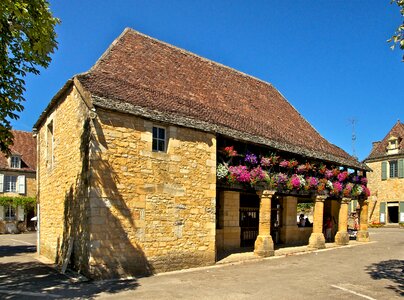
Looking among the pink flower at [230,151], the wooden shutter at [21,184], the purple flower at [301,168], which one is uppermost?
the pink flower at [230,151]

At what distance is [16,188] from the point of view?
29547 mm

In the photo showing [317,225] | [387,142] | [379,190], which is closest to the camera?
[317,225]

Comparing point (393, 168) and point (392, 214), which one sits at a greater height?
point (393, 168)

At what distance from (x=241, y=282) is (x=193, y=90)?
684 centimetres

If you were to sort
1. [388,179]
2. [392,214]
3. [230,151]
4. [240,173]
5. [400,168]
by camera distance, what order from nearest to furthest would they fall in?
1. [230,151]
2. [240,173]
3. [400,168]
4. [388,179]
5. [392,214]

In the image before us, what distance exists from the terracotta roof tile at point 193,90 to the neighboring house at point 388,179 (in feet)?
50.0

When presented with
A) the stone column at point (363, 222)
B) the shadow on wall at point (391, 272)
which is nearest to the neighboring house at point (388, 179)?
the stone column at point (363, 222)

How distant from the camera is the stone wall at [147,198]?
9.19 metres

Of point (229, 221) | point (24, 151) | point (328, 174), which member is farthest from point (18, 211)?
point (328, 174)

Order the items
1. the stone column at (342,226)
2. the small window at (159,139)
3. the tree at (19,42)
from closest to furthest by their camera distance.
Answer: the tree at (19,42) < the small window at (159,139) < the stone column at (342,226)

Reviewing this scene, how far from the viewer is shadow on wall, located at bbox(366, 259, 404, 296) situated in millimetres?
8648

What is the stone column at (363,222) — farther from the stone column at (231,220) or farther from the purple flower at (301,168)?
the stone column at (231,220)

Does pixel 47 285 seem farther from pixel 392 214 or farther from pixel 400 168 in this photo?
pixel 392 214

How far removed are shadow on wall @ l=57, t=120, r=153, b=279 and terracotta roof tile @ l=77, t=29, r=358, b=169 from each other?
1.82 m
